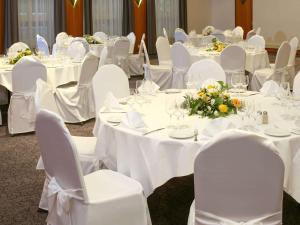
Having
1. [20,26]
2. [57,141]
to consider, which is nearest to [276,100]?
[57,141]

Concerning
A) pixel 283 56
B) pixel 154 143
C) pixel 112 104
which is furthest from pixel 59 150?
pixel 283 56

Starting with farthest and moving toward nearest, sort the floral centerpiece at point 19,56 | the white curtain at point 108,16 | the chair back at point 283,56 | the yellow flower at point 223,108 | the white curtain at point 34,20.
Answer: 1. the white curtain at point 108,16
2. the white curtain at point 34,20
3. the chair back at point 283,56
4. the floral centerpiece at point 19,56
5. the yellow flower at point 223,108

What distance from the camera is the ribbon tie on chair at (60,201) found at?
9.10 feet

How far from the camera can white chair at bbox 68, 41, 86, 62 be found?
718 centimetres

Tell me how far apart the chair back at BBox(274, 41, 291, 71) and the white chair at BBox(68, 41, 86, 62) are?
8.97ft

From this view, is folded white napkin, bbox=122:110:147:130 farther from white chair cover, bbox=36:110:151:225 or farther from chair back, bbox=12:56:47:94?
chair back, bbox=12:56:47:94

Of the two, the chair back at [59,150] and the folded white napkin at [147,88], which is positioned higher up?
the folded white napkin at [147,88]

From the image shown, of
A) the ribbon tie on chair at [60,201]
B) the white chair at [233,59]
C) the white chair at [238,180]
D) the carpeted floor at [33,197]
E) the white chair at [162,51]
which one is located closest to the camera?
the white chair at [238,180]

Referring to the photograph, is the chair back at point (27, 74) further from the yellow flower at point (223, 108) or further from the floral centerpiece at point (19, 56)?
the yellow flower at point (223, 108)

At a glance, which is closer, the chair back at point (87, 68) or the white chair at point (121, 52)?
the chair back at point (87, 68)

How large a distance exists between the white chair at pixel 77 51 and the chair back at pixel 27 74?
4.31 feet

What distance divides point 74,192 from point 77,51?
16.5 ft

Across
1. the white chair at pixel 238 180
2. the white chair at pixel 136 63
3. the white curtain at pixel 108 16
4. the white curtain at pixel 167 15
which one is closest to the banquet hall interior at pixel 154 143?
the white chair at pixel 238 180

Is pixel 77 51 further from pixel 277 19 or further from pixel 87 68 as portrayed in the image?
pixel 277 19
